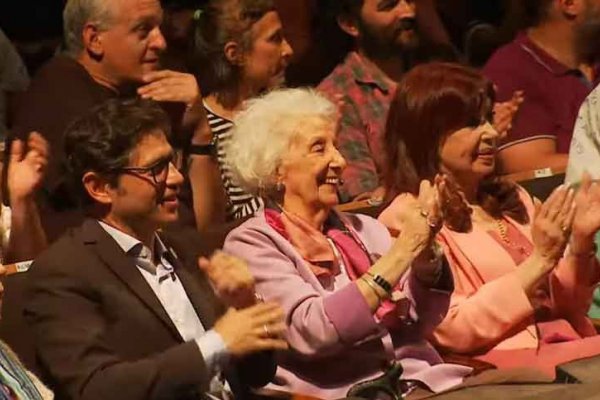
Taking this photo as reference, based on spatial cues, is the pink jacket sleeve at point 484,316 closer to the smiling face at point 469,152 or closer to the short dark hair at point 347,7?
the smiling face at point 469,152

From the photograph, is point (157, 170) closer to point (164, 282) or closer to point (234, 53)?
point (164, 282)

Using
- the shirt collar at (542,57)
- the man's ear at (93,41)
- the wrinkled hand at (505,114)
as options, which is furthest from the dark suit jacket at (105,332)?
the shirt collar at (542,57)

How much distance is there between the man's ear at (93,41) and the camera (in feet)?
12.8

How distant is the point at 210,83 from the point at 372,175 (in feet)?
1.51

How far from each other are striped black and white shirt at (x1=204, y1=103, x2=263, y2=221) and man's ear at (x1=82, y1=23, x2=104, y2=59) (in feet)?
1.06

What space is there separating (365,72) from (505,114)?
409mm

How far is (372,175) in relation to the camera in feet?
13.6

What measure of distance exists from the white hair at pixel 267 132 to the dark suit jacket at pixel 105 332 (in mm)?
342

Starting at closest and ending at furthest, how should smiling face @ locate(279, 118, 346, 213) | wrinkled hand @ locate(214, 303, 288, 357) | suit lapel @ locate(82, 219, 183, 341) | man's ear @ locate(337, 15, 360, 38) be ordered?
1. wrinkled hand @ locate(214, 303, 288, 357)
2. suit lapel @ locate(82, 219, 183, 341)
3. smiling face @ locate(279, 118, 346, 213)
4. man's ear @ locate(337, 15, 360, 38)

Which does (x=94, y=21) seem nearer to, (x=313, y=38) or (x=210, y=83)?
(x=210, y=83)

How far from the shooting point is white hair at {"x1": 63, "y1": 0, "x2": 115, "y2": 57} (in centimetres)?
390

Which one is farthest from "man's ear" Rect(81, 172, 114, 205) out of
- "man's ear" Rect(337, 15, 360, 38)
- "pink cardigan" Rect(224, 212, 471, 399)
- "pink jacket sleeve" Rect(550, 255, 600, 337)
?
"man's ear" Rect(337, 15, 360, 38)

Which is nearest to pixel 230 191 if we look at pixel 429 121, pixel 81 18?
pixel 81 18

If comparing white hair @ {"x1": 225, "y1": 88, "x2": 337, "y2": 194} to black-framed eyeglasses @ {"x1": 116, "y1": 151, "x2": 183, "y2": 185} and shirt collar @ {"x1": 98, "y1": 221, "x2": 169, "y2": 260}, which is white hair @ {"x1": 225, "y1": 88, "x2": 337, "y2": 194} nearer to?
black-framed eyeglasses @ {"x1": 116, "y1": 151, "x2": 183, "y2": 185}
